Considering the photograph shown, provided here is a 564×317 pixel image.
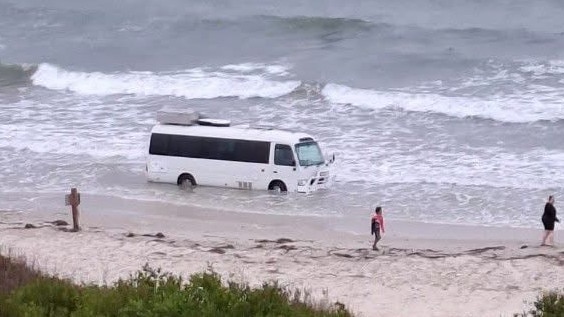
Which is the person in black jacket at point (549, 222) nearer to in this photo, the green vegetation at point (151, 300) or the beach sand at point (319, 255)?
the beach sand at point (319, 255)

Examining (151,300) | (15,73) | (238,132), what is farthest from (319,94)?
(151,300)

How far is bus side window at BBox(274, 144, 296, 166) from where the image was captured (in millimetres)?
28125

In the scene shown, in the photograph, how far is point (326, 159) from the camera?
29.3m

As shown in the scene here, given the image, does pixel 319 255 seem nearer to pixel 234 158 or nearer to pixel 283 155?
pixel 283 155

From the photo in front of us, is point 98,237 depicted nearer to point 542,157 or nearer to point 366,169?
point 366,169

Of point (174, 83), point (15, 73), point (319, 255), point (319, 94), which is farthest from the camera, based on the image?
point (15, 73)

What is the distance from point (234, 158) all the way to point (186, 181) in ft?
5.43

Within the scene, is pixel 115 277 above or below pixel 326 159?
below

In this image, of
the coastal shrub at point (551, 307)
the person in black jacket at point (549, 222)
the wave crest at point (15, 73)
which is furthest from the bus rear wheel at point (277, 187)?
the wave crest at point (15, 73)

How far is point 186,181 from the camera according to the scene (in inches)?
1153

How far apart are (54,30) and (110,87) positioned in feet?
44.1

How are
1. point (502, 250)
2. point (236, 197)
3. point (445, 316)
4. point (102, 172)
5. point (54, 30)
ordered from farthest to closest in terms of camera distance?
point (54, 30)
point (102, 172)
point (236, 197)
point (502, 250)
point (445, 316)

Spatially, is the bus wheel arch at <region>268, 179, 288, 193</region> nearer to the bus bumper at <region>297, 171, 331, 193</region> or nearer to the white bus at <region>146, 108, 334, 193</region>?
the white bus at <region>146, 108, 334, 193</region>

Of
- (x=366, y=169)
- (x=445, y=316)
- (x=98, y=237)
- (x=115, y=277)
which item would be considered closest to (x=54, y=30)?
(x=366, y=169)
